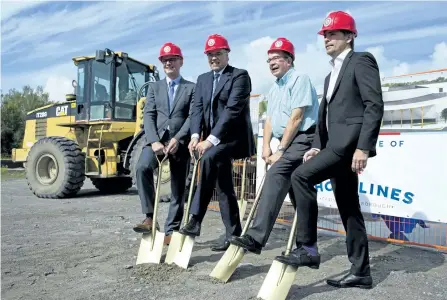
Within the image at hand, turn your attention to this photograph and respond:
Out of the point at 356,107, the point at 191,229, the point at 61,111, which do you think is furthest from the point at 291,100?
the point at 61,111

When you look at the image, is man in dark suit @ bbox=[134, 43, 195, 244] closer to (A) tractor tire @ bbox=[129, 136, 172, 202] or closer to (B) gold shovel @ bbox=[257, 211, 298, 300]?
(B) gold shovel @ bbox=[257, 211, 298, 300]

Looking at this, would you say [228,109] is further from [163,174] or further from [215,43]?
[163,174]

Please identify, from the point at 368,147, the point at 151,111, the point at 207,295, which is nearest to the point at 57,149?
the point at 151,111

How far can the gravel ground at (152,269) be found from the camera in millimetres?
3535

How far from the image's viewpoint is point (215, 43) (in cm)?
457

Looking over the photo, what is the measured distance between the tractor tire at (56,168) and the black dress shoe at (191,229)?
650 centimetres

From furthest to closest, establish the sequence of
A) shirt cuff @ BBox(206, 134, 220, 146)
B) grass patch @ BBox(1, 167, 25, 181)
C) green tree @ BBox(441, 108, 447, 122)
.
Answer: grass patch @ BBox(1, 167, 25, 181)
green tree @ BBox(441, 108, 447, 122)
shirt cuff @ BBox(206, 134, 220, 146)

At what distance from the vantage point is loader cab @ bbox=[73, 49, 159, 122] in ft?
34.7

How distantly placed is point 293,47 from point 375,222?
11.7 ft

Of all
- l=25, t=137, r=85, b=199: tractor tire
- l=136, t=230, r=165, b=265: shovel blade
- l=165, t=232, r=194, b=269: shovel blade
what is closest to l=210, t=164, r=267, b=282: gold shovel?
l=165, t=232, r=194, b=269: shovel blade

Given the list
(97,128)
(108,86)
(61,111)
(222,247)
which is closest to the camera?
(222,247)

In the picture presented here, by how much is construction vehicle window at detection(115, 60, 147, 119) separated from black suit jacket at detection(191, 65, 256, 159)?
624 cm

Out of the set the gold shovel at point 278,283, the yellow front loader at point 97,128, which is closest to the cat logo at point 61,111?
the yellow front loader at point 97,128

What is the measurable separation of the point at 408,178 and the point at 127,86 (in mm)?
7290
